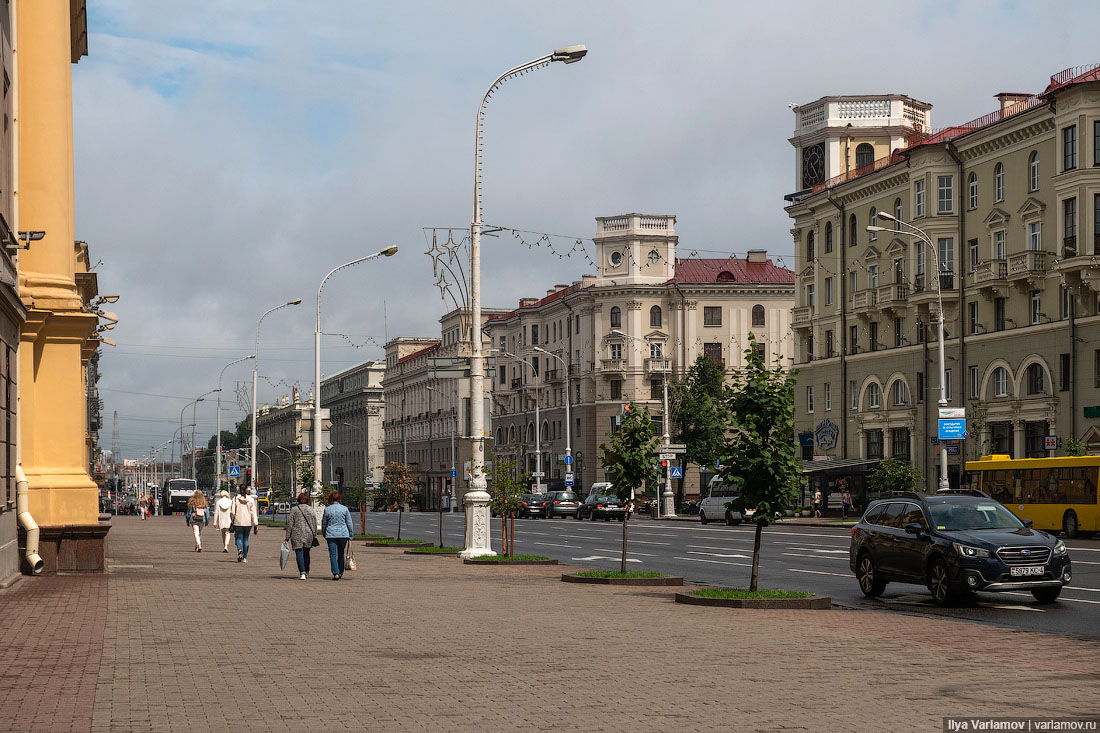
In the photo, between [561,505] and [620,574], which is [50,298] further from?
[561,505]

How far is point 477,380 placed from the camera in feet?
98.4

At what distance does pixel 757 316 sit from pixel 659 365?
8481 millimetres

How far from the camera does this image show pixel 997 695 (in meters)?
10.3

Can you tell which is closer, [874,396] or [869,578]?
[869,578]

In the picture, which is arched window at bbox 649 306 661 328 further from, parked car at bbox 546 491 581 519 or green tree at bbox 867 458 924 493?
green tree at bbox 867 458 924 493

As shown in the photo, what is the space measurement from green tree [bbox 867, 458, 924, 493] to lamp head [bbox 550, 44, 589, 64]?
31590 mm

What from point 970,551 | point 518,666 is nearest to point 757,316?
point 970,551

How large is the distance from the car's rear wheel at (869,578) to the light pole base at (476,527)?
9.86 meters

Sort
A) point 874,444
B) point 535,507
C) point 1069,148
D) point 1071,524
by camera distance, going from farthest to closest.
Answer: point 535,507, point 874,444, point 1069,148, point 1071,524

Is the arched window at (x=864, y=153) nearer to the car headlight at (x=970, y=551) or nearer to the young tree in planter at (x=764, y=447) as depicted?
the young tree in planter at (x=764, y=447)

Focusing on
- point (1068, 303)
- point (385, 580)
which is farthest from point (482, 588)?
point (1068, 303)

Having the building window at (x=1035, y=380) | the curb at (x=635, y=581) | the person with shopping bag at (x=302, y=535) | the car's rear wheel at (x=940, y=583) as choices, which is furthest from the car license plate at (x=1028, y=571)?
the building window at (x=1035, y=380)

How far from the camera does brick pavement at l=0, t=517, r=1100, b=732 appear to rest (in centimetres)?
930

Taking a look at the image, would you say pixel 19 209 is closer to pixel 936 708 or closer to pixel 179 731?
pixel 179 731
